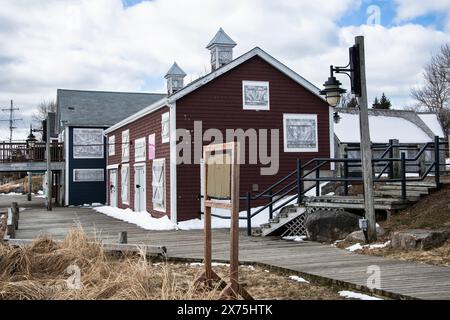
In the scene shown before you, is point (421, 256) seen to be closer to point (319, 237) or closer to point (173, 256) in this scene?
point (319, 237)

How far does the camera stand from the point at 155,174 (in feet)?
64.4

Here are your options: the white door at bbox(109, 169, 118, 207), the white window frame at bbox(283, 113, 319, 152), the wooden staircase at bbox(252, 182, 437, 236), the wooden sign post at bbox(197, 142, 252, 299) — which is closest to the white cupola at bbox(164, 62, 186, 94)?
the white door at bbox(109, 169, 118, 207)

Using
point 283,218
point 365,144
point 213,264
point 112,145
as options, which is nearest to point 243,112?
point 283,218

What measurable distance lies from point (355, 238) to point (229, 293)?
542cm

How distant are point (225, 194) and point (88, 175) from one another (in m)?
27.3

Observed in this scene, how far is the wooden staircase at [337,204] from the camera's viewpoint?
11.7 meters

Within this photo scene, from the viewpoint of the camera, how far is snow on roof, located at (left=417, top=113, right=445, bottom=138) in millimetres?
40025

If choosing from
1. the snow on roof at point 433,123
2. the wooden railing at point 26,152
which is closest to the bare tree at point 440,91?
the snow on roof at point 433,123

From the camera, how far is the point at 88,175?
32438mm

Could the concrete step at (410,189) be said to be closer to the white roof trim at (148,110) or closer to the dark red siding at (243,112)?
the dark red siding at (243,112)

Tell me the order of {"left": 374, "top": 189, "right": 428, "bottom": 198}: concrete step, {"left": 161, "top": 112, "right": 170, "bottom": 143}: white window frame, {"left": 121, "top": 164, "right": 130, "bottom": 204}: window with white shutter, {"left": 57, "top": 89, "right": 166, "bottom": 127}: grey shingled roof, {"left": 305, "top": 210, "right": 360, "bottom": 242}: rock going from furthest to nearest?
{"left": 57, "top": 89, "right": 166, "bottom": 127}: grey shingled roof, {"left": 121, "top": 164, "right": 130, "bottom": 204}: window with white shutter, {"left": 161, "top": 112, "right": 170, "bottom": 143}: white window frame, {"left": 374, "top": 189, "right": 428, "bottom": 198}: concrete step, {"left": 305, "top": 210, "right": 360, "bottom": 242}: rock

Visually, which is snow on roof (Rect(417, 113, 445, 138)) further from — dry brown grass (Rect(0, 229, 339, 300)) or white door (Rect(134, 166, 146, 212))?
dry brown grass (Rect(0, 229, 339, 300))

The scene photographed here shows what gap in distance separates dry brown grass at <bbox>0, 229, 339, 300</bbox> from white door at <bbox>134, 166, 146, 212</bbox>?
11696 millimetres
